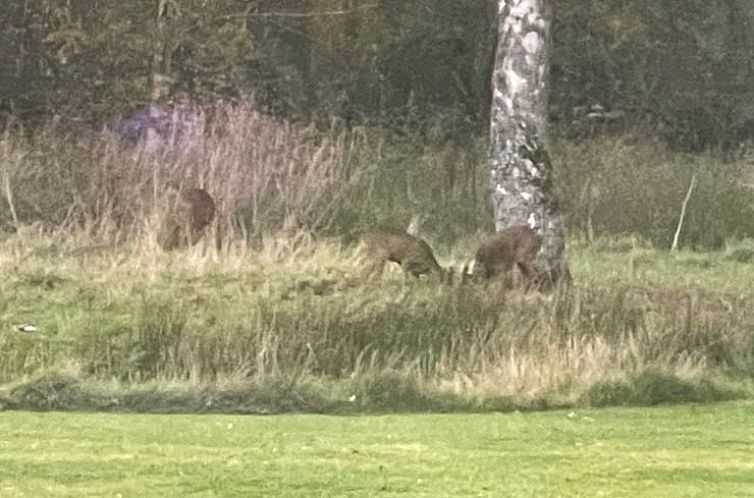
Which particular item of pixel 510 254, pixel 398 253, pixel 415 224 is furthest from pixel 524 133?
pixel 415 224

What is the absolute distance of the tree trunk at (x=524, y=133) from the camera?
11234mm

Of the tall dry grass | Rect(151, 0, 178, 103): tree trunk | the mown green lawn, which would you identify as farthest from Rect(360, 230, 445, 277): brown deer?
Rect(151, 0, 178, 103): tree trunk

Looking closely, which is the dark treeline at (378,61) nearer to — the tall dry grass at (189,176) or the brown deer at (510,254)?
the tall dry grass at (189,176)

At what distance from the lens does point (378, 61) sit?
20.5 meters

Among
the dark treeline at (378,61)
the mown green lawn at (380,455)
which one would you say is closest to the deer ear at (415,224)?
the dark treeline at (378,61)

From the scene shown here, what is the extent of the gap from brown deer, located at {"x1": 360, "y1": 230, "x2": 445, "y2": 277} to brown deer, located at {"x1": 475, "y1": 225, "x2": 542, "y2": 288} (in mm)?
337

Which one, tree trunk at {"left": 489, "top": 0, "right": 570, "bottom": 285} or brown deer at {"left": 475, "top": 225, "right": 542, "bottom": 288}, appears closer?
brown deer at {"left": 475, "top": 225, "right": 542, "bottom": 288}

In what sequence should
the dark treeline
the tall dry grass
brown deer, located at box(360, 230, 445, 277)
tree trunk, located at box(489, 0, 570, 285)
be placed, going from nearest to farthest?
brown deer, located at box(360, 230, 445, 277) → tree trunk, located at box(489, 0, 570, 285) → the tall dry grass → the dark treeline

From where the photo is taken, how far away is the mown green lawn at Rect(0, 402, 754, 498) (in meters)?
6.12

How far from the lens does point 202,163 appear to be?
14117 mm

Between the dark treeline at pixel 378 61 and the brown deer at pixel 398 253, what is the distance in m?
8.00

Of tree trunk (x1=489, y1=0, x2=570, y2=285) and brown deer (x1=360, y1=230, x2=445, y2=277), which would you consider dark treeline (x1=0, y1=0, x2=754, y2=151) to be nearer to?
tree trunk (x1=489, y1=0, x2=570, y2=285)

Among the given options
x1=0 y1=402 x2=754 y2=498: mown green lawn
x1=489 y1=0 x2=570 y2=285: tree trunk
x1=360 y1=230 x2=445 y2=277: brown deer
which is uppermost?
x1=489 y1=0 x2=570 y2=285: tree trunk

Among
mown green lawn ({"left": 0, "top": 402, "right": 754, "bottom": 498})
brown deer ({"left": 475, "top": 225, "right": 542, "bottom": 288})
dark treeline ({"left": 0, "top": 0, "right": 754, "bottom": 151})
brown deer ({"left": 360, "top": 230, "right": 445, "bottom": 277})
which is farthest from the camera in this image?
dark treeline ({"left": 0, "top": 0, "right": 754, "bottom": 151})
